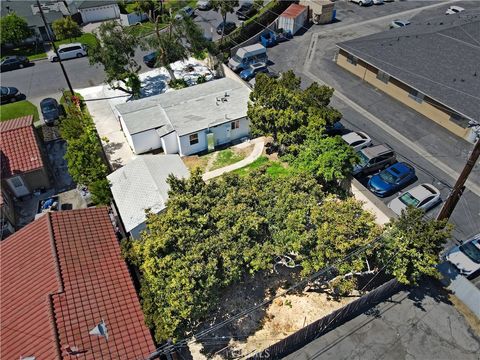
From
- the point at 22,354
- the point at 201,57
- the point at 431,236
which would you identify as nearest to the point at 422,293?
the point at 431,236

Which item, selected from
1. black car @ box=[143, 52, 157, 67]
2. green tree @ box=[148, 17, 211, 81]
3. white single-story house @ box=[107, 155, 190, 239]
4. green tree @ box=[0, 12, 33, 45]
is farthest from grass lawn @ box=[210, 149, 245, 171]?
green tree @ box=[0, 12, 33, 45]

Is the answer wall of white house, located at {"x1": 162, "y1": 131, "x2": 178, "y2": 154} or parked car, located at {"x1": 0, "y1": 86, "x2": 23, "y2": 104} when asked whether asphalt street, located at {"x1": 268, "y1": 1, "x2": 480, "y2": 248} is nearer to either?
wall of white house, located at {"x1": 162, "y1": 131, "x2": 178, "y2": 154}

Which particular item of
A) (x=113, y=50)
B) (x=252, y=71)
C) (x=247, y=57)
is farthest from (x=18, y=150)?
(x=247, y=57)

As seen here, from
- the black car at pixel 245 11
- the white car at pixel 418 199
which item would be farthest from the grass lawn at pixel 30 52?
the white car at pixel 418 199

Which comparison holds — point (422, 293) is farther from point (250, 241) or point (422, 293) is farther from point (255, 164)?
point (255, 164)

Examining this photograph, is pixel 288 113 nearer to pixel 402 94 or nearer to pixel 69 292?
pixel 402 94

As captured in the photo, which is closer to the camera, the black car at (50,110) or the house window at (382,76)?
the black car at (50,110)

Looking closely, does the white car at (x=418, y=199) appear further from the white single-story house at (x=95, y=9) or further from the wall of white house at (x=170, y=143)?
the white single-story house at (x=95, y=9)
